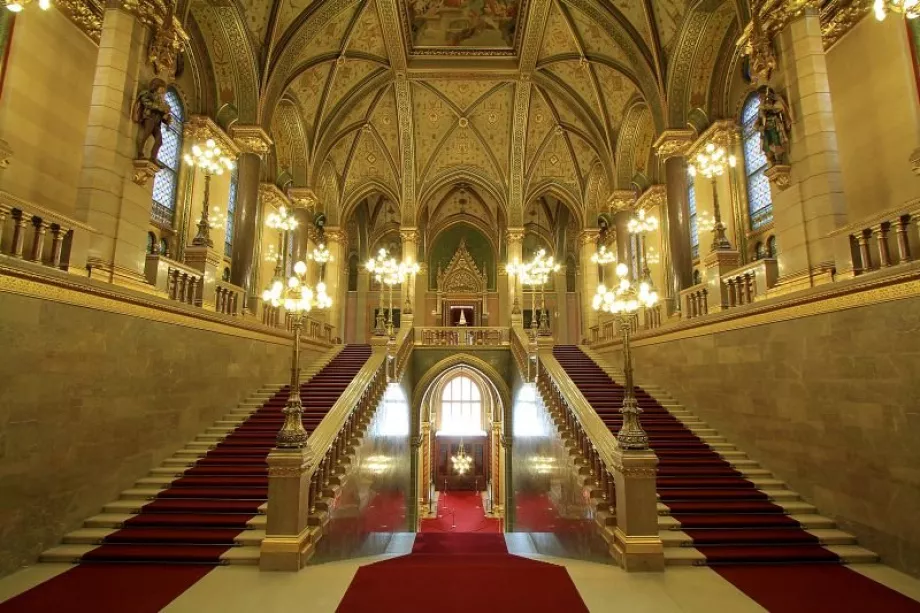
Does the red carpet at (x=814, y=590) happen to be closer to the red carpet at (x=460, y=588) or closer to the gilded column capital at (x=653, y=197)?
the red carpet at (x=460, y=588)

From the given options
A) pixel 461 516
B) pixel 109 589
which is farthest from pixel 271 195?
pixel 461 516

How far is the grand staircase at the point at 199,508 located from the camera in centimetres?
526

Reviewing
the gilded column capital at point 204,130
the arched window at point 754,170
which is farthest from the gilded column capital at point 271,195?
the arched window at point 754,170

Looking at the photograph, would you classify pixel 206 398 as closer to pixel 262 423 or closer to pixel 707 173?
pixel 262 423

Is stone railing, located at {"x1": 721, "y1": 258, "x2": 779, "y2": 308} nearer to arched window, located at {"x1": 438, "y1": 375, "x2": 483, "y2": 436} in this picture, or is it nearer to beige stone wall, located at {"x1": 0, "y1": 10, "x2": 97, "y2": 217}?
beige stone wall, located at {"x1": 0, "y1": 10, "x2": 97, "y2": 217}

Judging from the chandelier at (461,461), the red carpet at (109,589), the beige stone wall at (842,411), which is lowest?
the chandelier at (461,461)

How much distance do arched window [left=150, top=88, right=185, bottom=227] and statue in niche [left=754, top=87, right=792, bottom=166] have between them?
43.4 feet

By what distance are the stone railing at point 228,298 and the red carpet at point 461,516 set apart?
12042 millimetres

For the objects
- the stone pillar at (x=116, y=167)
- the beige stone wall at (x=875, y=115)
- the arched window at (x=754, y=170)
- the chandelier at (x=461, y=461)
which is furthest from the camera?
the chandelier at (x=461, y=461)

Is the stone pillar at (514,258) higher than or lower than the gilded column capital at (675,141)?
lower

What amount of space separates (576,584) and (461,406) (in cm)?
2314

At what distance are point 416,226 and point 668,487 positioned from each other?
15.4m

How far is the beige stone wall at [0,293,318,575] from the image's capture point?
5.14 metres

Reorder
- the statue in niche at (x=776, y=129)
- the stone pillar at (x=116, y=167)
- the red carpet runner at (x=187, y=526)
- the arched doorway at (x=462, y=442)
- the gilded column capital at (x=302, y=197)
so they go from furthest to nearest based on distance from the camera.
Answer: the arched doorway at (x=462, y=442) < the gilded column capital at (x=302, y=197) < the statue in niche at (x=776, y=129) < the stone pillar at (x=116, y=167) < the red carpet runner at (x=187, y=526)
